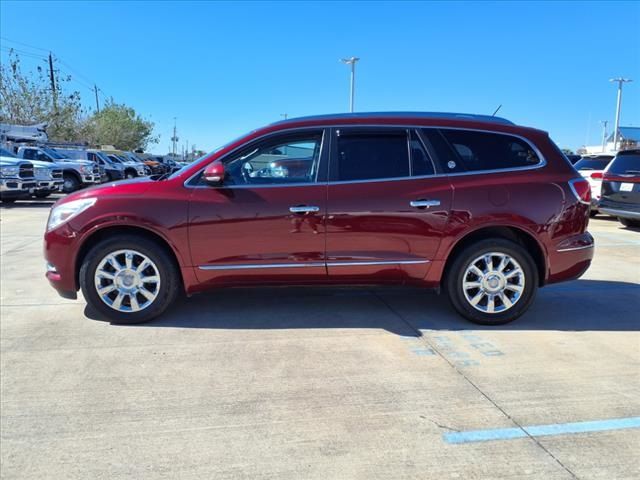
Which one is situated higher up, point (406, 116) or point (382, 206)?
point (406, 116)

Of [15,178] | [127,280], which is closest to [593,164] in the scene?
[127,280]

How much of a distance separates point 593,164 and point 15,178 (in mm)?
16941

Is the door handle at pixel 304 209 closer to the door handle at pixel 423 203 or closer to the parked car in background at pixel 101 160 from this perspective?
the door handle at pixel 423 203

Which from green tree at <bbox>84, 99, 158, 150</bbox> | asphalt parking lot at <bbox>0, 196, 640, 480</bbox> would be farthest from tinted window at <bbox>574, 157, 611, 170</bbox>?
green tree at <bbox>84, 99, 158, 150</bbox>

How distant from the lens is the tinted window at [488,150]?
442cm

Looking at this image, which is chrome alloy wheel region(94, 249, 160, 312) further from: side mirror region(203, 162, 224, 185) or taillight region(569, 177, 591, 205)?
taillight region(569, 177, 591, 205)

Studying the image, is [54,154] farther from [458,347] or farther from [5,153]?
[458,347]

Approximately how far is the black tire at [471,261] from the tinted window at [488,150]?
69 cm

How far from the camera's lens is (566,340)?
→ 4.19 m

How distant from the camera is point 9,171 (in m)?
15.1

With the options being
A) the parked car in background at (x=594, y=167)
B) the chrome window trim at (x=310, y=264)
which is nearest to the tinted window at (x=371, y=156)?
the chrome window trim at (x=310, y=264)

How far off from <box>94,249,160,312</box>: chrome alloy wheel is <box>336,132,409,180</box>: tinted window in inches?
73.6

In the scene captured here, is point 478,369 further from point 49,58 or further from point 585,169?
point 49,58

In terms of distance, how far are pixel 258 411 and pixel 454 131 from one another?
2.91m
